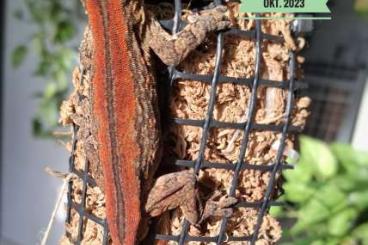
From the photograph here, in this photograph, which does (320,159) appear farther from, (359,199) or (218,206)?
(218,206)

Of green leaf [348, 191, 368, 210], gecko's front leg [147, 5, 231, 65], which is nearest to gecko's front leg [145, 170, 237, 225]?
gecko's front leg [147, 5, 231, 65]

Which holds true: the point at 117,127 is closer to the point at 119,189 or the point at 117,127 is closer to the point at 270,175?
the point at 119,189

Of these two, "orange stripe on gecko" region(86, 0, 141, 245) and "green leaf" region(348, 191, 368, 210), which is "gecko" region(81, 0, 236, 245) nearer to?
"orange stripe on gecko" region(86, 0, 141, 245)

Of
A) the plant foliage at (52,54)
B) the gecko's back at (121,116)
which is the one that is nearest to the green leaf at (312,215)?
the gecko's back at (121,116)

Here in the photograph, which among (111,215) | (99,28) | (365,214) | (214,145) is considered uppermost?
(99,28)

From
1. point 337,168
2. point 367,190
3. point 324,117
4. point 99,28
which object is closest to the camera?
point 99,28

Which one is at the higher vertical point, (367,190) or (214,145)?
(214,145)

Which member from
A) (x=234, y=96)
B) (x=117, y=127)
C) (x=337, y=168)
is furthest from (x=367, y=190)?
(x=117, y=127)
